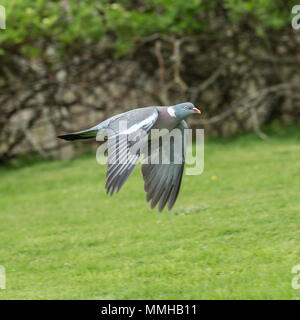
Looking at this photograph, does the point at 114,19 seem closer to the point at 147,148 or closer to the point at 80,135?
the point at 147,148

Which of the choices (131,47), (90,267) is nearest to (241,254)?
(90,267)

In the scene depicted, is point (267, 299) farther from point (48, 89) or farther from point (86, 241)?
point (48, 89)

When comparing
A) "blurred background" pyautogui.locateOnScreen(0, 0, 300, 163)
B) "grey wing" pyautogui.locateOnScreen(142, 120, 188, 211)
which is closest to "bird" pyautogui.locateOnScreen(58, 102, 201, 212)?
"grey wing" pyautogui.locateOnScreen(142, 120, 188, 211)

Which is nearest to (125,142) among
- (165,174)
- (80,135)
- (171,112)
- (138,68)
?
(80,135)

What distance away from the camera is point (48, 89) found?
31.5 ft

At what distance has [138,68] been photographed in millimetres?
9938

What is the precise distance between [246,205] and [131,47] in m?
4.25

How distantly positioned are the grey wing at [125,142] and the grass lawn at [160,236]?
0.79 meters

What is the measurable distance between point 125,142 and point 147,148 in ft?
3.40

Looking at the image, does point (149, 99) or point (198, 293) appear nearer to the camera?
point (198, 293)

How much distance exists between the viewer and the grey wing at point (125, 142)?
3.60m

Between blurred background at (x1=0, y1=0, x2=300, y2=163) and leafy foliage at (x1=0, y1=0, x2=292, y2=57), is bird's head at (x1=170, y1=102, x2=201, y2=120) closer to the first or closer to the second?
leafy foliage at (x1=0, y1=0, x2=292, y2=57)

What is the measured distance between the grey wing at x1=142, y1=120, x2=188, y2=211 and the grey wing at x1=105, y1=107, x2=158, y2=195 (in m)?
0.58

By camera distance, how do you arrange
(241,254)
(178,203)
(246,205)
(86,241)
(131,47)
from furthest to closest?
1. (131,47)
2. (178,203)
3. (246,205)
4. (86,241)
5. (241,254)
